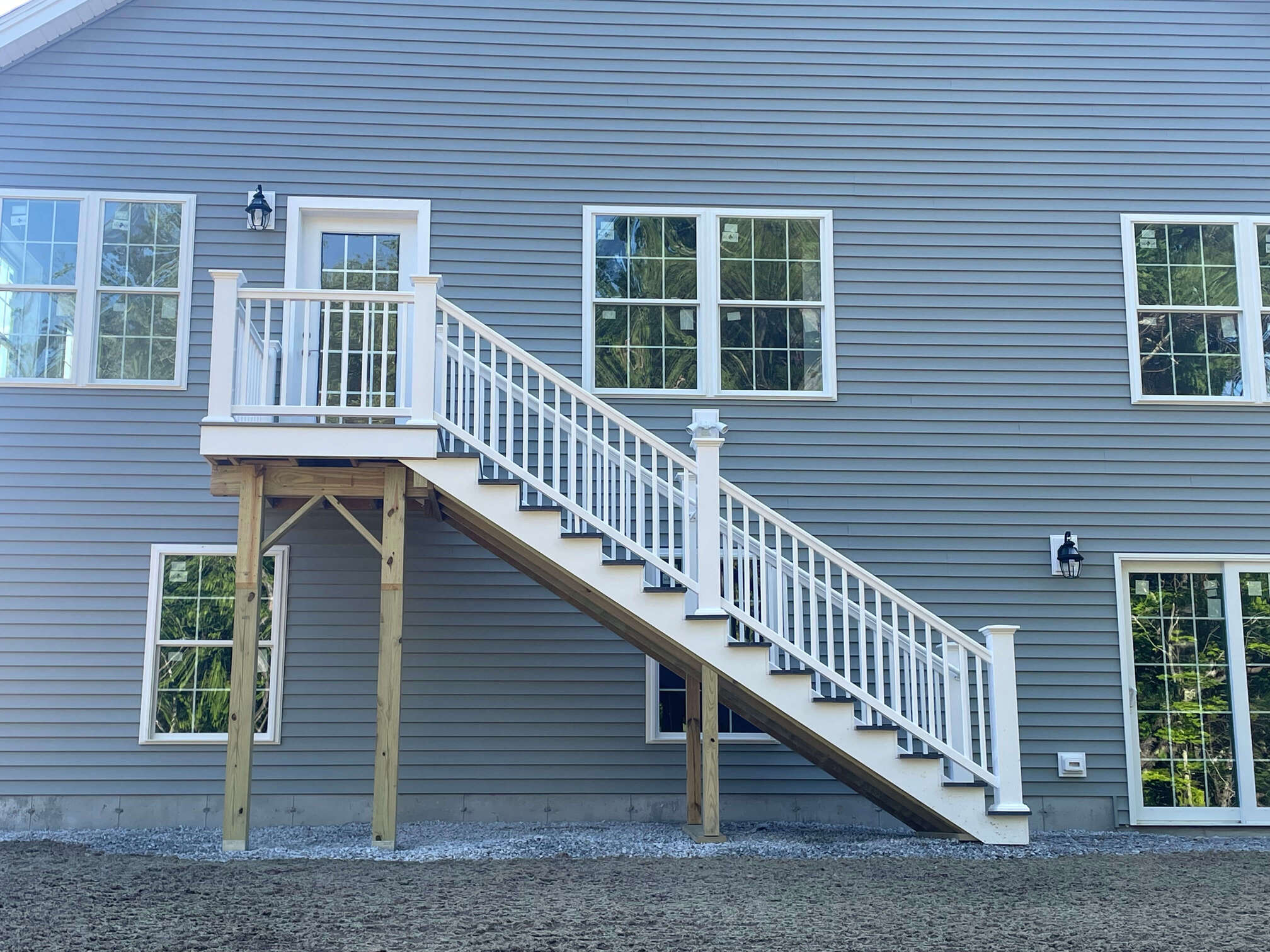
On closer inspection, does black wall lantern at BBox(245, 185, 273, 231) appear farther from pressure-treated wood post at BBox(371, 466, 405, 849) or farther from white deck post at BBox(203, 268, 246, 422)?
pressure-treated wood post at BBox(371, 466, 405, 849)

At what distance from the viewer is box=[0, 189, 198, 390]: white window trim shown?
8.87m

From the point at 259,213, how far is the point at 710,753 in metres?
5.37

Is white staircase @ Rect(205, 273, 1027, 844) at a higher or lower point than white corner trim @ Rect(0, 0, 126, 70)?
lower

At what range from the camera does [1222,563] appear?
9.17m

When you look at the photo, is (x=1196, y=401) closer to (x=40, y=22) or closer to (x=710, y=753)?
(x=710, y=753)

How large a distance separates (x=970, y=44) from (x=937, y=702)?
559cm

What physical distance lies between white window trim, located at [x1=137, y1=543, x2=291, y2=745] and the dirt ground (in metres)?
1.51

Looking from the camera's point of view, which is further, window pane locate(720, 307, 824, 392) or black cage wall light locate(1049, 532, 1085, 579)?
window pane locate(720, 307, 824, 392)

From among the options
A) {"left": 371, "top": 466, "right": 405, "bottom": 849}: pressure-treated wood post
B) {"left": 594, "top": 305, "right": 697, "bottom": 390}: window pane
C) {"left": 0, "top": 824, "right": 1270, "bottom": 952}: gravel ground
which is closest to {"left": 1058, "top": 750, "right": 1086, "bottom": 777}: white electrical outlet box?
{"left": 0, "top": 824, "right": 1270, "bottom": 952}: gravel ground

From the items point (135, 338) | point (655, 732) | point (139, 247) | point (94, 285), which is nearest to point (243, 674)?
point (655, 732)

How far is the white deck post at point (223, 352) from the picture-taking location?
716 cm

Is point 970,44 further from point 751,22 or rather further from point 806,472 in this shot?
point 806,472

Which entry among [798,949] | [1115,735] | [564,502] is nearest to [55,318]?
[564,502]

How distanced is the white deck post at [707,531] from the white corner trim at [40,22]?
239 inches
